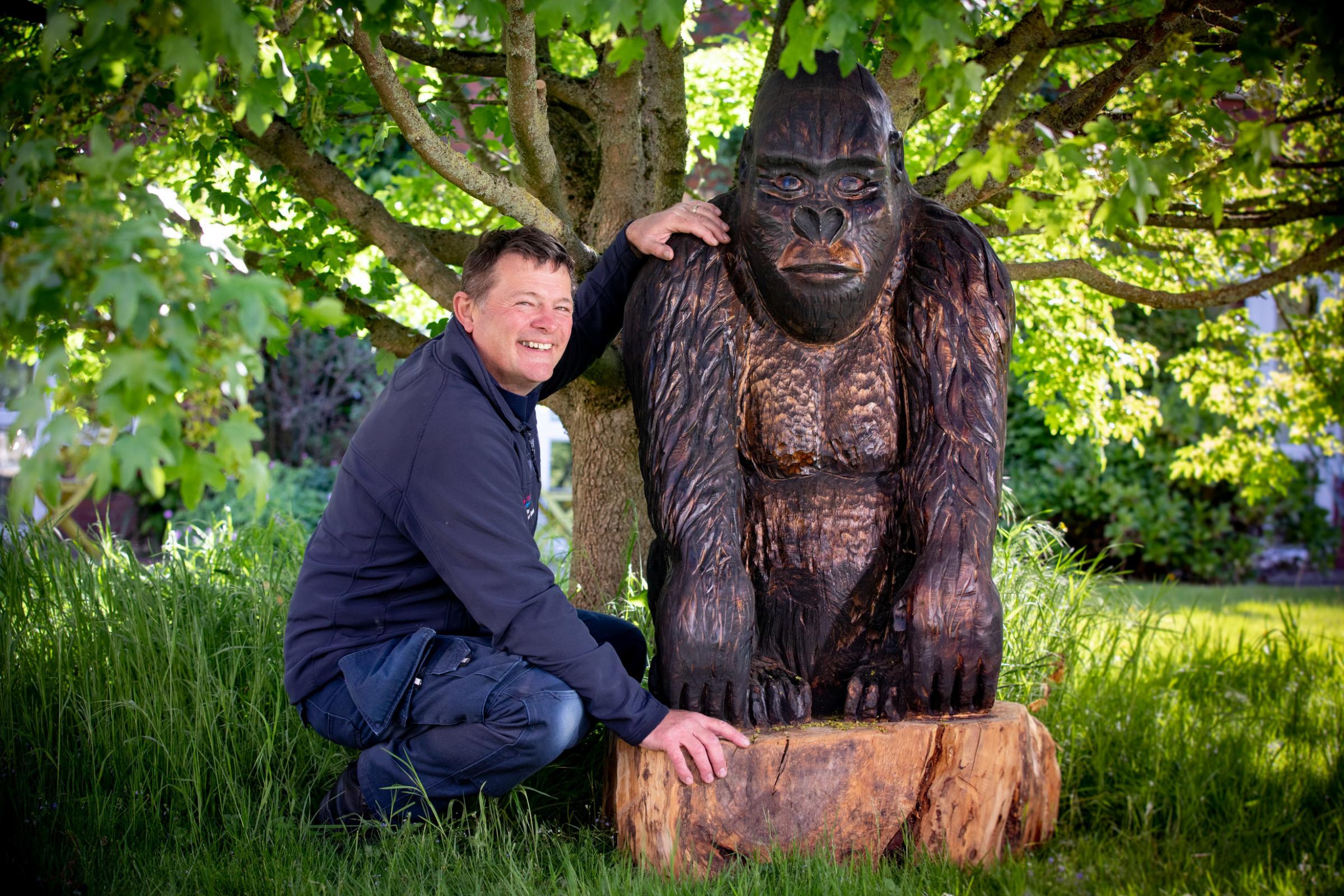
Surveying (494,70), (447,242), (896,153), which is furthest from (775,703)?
(494,70)

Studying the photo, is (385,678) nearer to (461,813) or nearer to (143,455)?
(461,813)

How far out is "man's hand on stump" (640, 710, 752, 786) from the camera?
2258 mm

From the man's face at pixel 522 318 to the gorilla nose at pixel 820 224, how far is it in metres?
0.58

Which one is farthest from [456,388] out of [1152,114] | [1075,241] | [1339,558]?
[1339,558]

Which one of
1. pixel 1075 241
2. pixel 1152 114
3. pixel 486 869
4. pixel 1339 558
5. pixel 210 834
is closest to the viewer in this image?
pixel 1152 114

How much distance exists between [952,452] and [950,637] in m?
0.42

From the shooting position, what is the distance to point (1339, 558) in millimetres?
9078

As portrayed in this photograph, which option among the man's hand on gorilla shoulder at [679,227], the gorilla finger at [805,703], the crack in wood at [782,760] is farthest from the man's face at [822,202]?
the crack in wood at [782,760]

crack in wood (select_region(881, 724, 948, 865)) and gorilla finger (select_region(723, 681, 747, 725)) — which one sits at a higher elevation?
gorilla finger (select_region(723, 681, 747, 725))

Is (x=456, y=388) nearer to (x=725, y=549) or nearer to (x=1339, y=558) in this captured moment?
(x=725, y=549)

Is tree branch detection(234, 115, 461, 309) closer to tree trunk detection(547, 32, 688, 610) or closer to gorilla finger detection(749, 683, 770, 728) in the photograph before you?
tree trunk detection(547, 32, 688, 610)

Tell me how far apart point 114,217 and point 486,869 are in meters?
1.52

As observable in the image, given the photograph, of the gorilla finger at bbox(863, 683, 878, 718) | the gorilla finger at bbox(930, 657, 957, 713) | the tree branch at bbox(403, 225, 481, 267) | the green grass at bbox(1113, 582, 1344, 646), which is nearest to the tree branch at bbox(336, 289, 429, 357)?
the tree branch at bbox(403, 225, 481, 267)

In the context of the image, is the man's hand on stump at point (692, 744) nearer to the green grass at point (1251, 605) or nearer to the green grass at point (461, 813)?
the green grass at point (461, 813)
